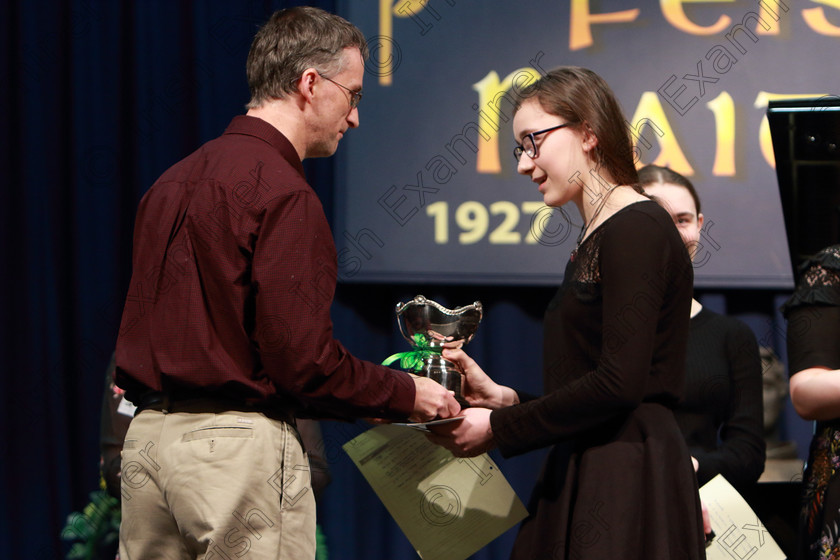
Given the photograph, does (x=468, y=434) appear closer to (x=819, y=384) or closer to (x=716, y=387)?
(x=819, y=384)

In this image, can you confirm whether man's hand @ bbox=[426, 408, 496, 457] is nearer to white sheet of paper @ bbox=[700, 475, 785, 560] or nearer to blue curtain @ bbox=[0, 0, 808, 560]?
white sheet of paper @ bbox=[700, 475, 785, 560]

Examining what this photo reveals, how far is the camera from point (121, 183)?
10.4ft

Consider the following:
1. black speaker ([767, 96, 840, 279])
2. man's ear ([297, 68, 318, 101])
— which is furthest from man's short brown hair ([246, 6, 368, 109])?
black speaker ([767, 96, 840, 279])

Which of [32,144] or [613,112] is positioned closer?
[613,112]

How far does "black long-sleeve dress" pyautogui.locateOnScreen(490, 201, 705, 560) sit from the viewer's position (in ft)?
4.55

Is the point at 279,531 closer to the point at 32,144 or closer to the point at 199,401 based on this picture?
the point at 199,401

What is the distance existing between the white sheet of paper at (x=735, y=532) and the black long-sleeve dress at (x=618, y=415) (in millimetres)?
242

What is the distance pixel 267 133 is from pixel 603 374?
69 cm

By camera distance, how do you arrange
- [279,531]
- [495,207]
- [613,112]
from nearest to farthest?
[279,531] < [613,112] < [495,207]

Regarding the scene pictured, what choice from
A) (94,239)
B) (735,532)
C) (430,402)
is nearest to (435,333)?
(430,402)

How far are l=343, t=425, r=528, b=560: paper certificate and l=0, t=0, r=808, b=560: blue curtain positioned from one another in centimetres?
136

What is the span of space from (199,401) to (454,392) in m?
0.54

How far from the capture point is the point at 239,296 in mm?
1366

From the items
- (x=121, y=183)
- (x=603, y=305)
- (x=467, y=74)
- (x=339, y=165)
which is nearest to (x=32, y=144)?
(x=121, y=183)
